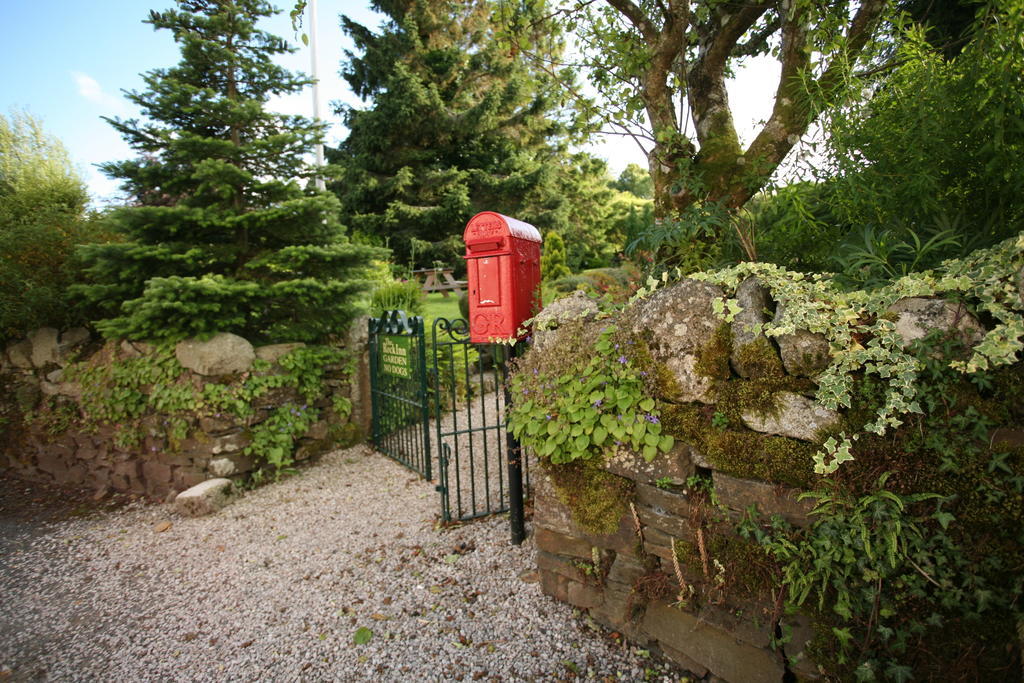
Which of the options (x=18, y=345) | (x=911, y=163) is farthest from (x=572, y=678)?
(x=18, y=345)

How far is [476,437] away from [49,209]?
524 cm

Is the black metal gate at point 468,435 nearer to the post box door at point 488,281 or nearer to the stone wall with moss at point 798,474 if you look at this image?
the post box door at point 488,281

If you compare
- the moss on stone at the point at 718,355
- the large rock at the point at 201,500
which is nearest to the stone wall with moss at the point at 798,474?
the moss on stone at the point at 718,355

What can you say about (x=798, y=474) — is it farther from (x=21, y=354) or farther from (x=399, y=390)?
(x=21, y=354)

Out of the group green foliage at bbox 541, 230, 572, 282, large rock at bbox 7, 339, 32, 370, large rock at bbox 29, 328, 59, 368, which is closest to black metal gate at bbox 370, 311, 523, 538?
large rock at bbox 29, 328, 59, 368

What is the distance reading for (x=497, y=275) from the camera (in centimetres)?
301

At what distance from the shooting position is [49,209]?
18.3ft

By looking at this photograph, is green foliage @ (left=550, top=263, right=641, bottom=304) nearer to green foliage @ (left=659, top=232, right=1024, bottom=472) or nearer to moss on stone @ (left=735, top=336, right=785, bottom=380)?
moss on stone @ (left=735, top=336, right=785, bottom=380)

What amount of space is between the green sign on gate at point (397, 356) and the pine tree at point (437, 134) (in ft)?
34.4

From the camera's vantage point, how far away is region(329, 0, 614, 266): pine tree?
52.7ft

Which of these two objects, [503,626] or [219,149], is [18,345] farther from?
[503,626]

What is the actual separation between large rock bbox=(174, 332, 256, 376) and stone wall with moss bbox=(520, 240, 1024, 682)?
3401mm

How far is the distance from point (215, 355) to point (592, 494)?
152 inches

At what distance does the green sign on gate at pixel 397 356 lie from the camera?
16.1 feet
